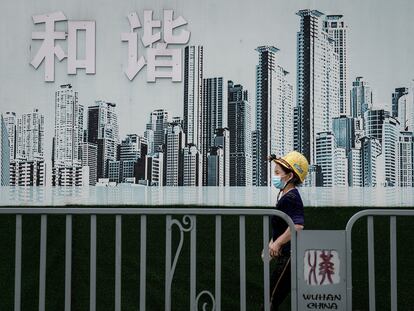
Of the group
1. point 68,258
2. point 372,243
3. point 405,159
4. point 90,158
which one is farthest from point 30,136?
point 405,159

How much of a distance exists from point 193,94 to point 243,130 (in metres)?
0.42

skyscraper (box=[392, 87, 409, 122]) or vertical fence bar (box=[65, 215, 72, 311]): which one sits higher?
skyscraper (box=[392, 87, 409, 122])

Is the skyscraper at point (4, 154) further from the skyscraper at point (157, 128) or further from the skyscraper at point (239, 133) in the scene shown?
the skyscraper at point (239, 133)

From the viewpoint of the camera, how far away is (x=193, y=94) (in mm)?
4438

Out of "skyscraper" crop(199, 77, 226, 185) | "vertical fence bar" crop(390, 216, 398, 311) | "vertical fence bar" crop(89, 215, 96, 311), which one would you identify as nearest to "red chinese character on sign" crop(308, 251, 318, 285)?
"vertical fence bar" crop(390, 216, 398, 311)

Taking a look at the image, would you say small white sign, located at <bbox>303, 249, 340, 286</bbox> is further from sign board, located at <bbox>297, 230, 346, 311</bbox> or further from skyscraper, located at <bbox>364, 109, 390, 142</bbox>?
skyscraper, located at <bbox>364, 109, 390, 142</bbox>

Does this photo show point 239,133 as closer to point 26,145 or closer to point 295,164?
point 295,164

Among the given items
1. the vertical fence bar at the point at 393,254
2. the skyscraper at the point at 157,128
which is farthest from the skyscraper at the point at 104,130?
the vertical fence bar at the point at 393,254

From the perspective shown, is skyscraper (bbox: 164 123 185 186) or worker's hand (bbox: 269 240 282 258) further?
skyscraper (bbox: 164 123 185 186)

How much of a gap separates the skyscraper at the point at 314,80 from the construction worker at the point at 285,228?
107cm

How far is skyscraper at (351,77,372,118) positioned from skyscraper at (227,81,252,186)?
0.71m

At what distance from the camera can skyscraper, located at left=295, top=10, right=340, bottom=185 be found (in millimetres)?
4406

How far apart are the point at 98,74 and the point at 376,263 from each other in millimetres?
2322

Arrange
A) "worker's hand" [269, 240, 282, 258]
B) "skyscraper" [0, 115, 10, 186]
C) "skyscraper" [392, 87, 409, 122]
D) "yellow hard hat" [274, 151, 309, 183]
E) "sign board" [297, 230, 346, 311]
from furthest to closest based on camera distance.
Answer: "skyscraper" [392, 87, 409, 122], "skyscraper" [0, 115, 10, 186], "yellow hard hat" [274, 151, 309, 183], "worker's hand" [269, 240, 282, 258], "sign board" [297, 230, 346, 311]
